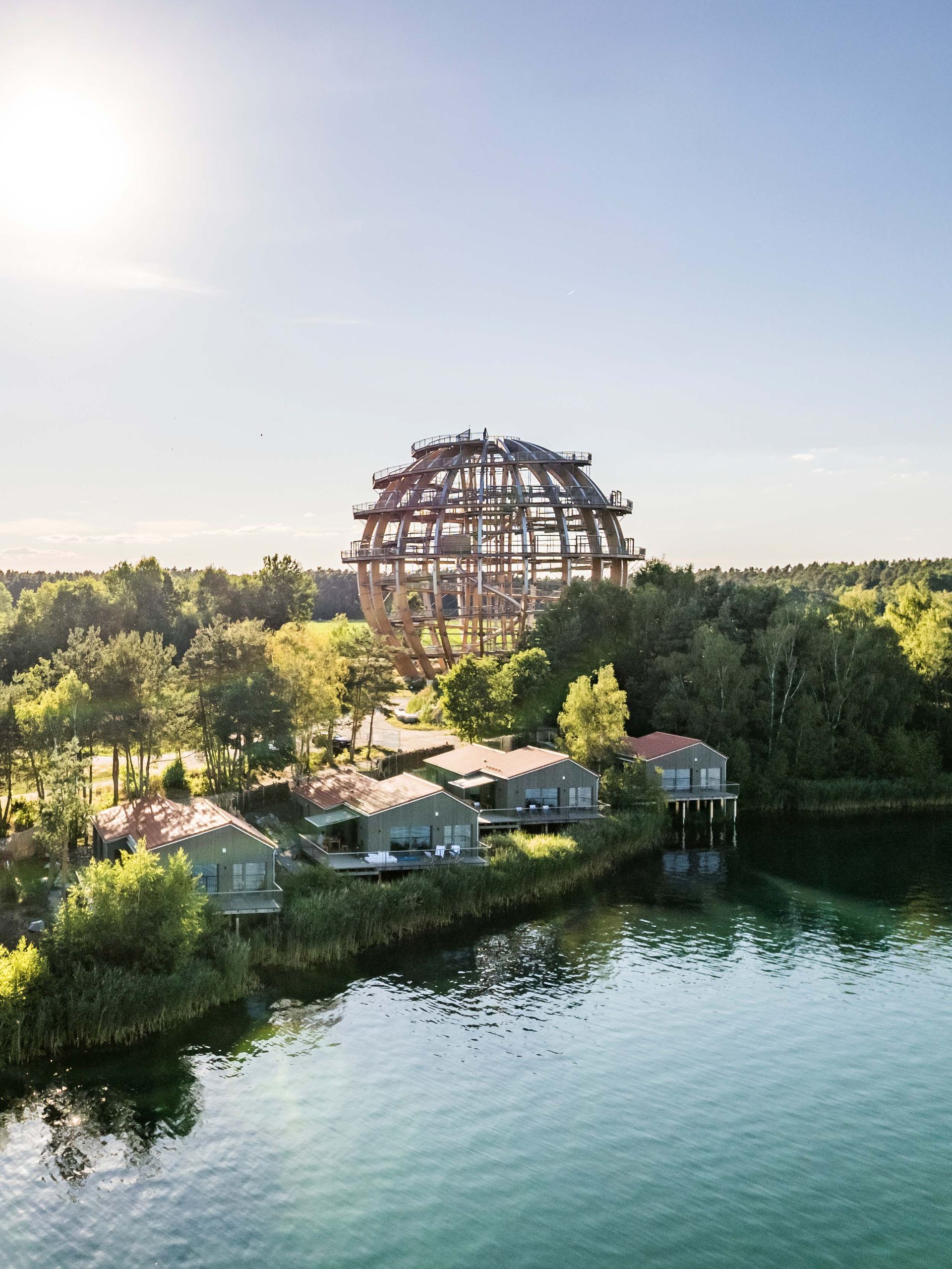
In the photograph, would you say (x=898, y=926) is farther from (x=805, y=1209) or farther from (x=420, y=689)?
(x=420, y=689)

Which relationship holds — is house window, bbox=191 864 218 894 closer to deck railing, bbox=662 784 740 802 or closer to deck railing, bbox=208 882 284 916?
deck railing, bbox=208 882 284 916

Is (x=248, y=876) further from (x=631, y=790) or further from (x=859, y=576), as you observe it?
(x=859, y=576)

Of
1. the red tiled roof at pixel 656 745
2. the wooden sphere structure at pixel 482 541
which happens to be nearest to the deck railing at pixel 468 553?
the wooden sphere structure at pixel 482 541

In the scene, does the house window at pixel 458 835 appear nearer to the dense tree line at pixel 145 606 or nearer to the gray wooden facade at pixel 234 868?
the gray wooden facade at pixel 234 868

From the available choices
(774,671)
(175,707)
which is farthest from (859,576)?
(175,707)

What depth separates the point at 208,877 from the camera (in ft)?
105

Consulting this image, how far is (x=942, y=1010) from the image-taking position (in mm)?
29547

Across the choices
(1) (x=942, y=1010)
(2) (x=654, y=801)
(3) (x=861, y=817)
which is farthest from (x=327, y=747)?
(1) (x=942, y=1010)

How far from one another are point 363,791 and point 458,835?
4674mm

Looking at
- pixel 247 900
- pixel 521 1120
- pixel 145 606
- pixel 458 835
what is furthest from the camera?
pixel 145 606

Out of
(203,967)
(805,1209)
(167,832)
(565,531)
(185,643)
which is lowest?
(805,1209)

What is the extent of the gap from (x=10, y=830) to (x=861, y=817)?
42957 millimetres

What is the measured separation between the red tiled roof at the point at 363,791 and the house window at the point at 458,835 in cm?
148

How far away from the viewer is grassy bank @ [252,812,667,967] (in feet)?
104
